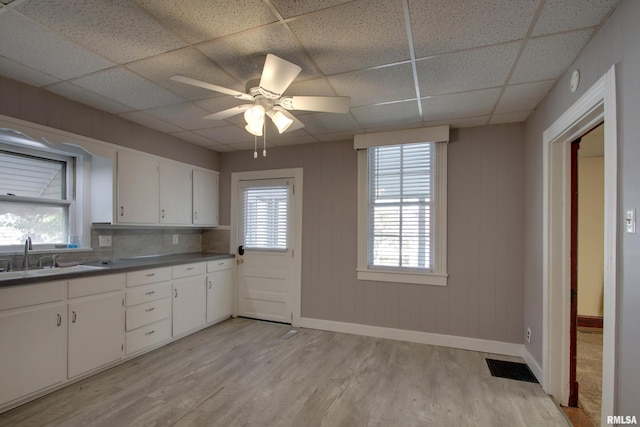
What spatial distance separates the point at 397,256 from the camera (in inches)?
145

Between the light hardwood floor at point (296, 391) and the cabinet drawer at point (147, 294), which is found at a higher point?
the cabinet drawer at point (147, 294)

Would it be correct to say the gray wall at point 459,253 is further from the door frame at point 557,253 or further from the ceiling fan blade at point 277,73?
the ceiling fan blade at point 277,73

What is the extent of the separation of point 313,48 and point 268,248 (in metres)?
2.91

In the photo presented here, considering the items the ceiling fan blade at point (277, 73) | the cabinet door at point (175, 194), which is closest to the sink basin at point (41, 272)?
the cabinet door at point (175, 194)

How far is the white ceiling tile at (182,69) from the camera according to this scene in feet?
6.85

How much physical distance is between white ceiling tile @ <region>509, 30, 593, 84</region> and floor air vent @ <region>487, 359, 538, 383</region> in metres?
2.50

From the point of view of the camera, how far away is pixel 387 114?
3109 mm

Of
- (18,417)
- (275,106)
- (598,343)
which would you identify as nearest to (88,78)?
(275,106)

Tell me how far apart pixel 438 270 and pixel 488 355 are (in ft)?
3.18

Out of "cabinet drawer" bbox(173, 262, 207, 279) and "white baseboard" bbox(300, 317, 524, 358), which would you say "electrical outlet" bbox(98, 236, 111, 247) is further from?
"white baseboard" bbox(300, 317, 524, 358)

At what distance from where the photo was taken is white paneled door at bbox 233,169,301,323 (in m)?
4.20

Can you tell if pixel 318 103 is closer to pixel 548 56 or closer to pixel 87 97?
pixel 548 56

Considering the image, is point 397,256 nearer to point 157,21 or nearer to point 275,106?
point 275,106

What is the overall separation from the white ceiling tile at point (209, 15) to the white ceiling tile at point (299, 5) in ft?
0.23
